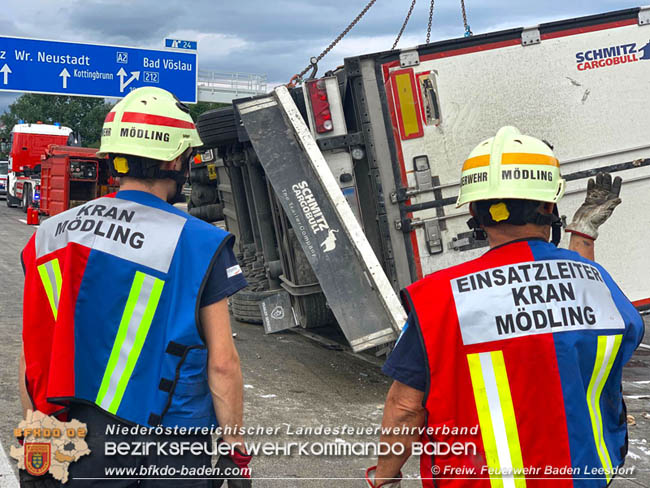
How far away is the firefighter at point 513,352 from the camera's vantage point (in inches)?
73.5

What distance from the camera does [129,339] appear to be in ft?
7.02

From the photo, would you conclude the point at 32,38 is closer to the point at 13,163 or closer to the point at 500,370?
the point at 13,163

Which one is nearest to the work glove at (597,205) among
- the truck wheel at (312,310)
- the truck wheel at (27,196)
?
the truck wheel at (312,310)

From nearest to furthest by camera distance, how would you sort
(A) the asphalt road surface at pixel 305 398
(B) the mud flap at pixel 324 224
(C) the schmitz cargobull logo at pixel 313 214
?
1. (A) the asphalt road surface at pixel 305 398
2. (B) the mud flap at pixel 324 224
3. (C) the schmitz cargobull logo at pixel 313 214

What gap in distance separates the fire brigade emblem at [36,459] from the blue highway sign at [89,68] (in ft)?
64.5

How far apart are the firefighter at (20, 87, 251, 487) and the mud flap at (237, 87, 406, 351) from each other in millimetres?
2947

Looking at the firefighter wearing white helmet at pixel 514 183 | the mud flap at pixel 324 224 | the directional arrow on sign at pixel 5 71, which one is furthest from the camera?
the directional arrow on sign at pixel 5 71

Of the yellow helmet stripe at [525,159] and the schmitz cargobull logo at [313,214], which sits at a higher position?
the yellow helmet stripe at [525,159]

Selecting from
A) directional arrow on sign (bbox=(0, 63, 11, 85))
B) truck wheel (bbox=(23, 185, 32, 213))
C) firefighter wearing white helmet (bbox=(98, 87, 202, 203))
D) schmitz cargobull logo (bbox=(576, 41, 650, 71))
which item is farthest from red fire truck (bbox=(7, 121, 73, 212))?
firefighter wearing white helmet (bbox=(98, 87, 202, 203))

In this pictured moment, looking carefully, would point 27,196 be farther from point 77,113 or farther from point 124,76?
point 77,113

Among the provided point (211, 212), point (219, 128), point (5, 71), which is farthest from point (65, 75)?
point (219, 128)

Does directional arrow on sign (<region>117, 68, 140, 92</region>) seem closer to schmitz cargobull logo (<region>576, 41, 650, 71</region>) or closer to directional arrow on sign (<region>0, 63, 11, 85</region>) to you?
directional arrow on sign (<region>0, 63, 11, 85</region>)

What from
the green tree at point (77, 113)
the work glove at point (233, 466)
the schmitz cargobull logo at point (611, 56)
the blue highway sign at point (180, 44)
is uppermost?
the green tree at point (77, 113)

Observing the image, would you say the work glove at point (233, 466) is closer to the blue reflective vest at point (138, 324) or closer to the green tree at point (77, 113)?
the blue reflective vest at point (138, 324)
